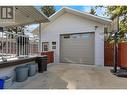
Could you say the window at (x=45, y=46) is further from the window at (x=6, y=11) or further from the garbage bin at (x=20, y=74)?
the garbage bin at (x=20, y=74)

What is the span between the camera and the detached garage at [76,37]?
1409 cm

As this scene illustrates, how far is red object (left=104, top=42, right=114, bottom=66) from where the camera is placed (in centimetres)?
1396

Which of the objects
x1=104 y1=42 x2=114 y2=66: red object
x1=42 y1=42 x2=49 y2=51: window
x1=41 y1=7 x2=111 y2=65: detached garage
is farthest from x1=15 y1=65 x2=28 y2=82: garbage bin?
x1=42 y1=42 x2=49 y2=51: window

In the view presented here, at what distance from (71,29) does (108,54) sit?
4041 millimetres

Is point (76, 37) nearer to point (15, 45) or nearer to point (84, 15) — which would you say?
point (84, 15)

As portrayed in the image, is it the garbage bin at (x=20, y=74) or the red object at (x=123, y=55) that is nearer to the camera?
the garbage bin at (x=20, y=74)

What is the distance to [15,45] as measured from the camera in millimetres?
8727

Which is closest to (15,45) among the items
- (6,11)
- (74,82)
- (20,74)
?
(20,74)

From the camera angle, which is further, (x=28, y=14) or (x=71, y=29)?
(x=71, y=29)

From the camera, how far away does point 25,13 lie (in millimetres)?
10438

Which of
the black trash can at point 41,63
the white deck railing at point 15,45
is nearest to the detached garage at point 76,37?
the white deck railing at point 15,45
